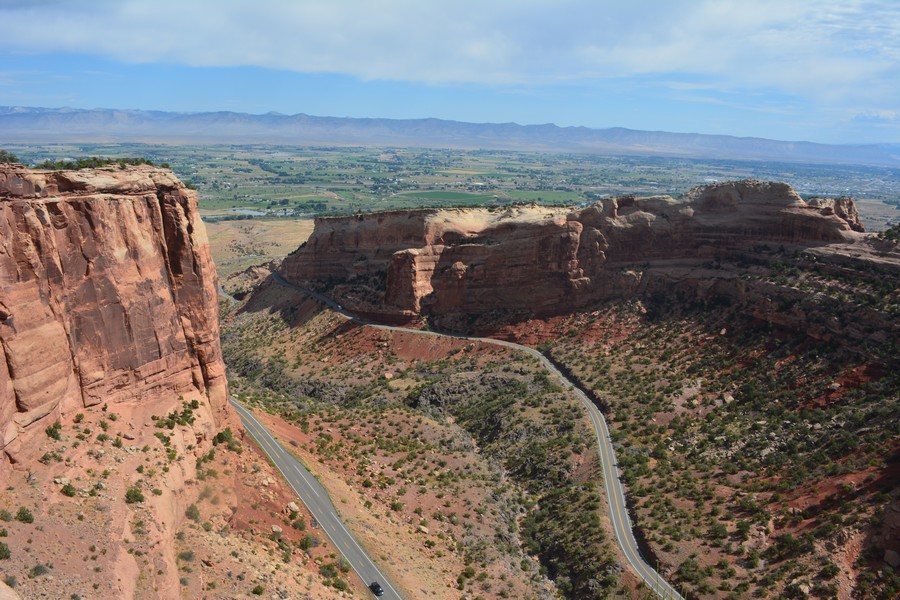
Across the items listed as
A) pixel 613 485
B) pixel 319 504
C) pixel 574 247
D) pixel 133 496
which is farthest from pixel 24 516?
pixel 574 247

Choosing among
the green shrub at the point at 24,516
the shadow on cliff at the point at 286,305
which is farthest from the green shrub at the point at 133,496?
the shadow on cliff at the point at 286,305

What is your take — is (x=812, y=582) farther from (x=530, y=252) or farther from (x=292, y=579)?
(x=530, y=252)

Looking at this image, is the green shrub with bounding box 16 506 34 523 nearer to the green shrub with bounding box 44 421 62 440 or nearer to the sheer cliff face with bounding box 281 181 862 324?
the green shrub with bounding box 44 421 62 440

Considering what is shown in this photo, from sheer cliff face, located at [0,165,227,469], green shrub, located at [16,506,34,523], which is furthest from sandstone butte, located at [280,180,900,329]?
green shrub, located at [16,506,34,523]

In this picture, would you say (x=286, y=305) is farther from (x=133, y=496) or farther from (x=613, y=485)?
(x=133, y=496)

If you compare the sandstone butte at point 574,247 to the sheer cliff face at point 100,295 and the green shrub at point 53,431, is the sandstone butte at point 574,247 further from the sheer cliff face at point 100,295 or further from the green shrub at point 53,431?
the green shrub at point 53,431

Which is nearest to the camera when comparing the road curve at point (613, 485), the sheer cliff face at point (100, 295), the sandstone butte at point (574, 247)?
the sheer cliff face at point (100, 295)
